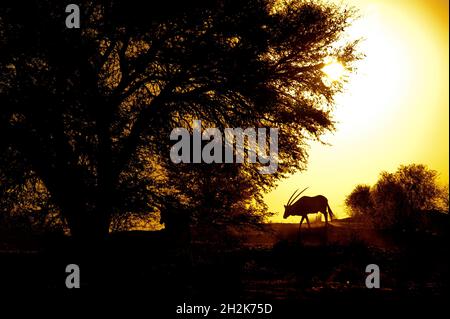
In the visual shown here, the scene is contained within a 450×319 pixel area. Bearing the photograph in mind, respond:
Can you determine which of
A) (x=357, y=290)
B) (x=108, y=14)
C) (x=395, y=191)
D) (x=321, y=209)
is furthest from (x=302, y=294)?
(x=395, y=191)

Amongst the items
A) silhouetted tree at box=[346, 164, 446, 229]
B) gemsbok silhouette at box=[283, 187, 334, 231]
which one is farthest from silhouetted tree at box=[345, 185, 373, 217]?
gemsbok silhouette at box=[283, 187, 334, 231]

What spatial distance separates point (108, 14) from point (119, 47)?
1.69m

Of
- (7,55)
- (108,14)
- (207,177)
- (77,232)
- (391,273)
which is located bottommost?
(391,273)

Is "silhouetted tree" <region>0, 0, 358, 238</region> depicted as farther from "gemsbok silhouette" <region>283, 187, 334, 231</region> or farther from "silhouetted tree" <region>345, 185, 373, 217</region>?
"silhouetted tree" <region>345, 185, 373, 217</region>

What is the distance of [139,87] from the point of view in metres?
14.7

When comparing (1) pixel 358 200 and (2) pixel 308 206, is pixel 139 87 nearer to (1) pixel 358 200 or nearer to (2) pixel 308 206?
(2) pixel 308 206

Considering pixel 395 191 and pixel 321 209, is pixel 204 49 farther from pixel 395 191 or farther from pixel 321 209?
pixel 395 191

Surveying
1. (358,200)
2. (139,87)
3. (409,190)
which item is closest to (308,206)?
(139,87)

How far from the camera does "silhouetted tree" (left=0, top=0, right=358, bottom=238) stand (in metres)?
12.5

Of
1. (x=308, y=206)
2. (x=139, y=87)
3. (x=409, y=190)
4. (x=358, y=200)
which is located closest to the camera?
(x=139, y=87)

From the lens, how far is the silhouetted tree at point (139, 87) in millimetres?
12531

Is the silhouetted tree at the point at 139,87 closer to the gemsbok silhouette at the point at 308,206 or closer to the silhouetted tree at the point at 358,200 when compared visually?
the gemsbok silhouette at the point at 308,206

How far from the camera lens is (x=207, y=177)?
14.3 metres

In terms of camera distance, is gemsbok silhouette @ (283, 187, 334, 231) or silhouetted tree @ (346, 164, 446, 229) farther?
silhouetted tree @ (346, 164, 446, 229)
